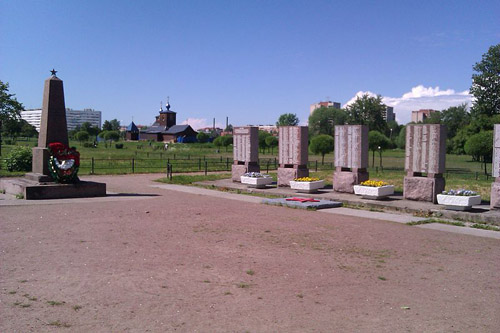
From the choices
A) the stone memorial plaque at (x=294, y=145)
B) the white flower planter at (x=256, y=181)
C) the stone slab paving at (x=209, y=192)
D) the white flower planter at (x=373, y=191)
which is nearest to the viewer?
the white flower planter at (x=373, y=191)

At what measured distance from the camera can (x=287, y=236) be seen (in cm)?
1084

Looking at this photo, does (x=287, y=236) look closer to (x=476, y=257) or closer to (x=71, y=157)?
(x=476, y=257)

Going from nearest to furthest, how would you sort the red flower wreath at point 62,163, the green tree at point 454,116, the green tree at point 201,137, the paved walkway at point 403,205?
the paved walkway at point 403,205 < the red flower wreath at point 62,163 < the green tree at point 454,116 < the green tree at point 201,137

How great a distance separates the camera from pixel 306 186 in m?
19.1

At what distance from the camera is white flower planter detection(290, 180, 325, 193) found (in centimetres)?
1906

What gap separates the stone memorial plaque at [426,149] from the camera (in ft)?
52.6

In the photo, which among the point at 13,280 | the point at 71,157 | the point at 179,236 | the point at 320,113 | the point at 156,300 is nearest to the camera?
the point at 156,300

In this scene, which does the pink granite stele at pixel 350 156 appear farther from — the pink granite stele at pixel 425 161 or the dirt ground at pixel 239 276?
the dirt ground at pixel 239 276

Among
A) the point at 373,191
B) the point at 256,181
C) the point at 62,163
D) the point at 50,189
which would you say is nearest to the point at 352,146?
the point at 373,191

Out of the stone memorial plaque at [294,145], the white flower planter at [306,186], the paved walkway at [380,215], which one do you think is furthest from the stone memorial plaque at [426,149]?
the stone memorial plaque at [294,145]

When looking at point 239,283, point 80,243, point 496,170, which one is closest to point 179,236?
point 80,243

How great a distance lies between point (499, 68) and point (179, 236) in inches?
2538

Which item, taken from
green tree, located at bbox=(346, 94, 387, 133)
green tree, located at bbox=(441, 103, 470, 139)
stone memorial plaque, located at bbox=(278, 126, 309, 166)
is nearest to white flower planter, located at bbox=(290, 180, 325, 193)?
stone memorial plaque, located at bbox=(278, 126, 309, 166)

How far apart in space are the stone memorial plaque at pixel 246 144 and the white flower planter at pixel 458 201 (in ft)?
32.5
